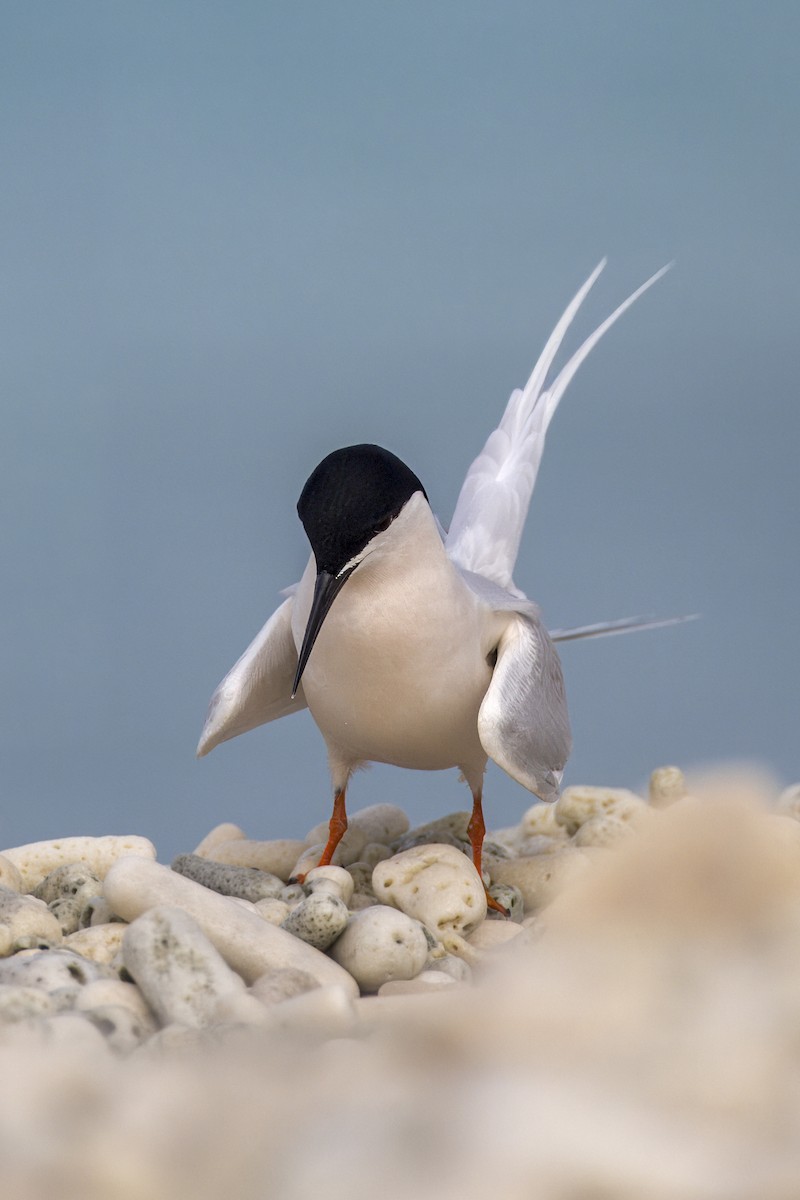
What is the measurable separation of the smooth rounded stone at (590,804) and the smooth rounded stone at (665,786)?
0.31 feet

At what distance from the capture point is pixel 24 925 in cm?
275

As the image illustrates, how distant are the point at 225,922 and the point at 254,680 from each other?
128cm

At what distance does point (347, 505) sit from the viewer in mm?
2977

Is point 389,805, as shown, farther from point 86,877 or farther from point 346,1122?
point 346,1122

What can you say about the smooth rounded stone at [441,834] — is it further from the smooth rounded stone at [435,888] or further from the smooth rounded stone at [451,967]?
the smooth rounded stone at [451,967]

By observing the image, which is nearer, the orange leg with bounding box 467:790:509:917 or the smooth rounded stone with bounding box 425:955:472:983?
the smooth rounded stone with bounding box 425:955:472:983

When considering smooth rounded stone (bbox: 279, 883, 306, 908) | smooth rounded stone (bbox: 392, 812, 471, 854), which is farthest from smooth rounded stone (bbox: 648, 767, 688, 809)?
smooth rounded stone (bbox: 279, 883, 306, 908)

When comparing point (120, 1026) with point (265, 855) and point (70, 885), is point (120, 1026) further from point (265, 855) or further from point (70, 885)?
point (265, 855)

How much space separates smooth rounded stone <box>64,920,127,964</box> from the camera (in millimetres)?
2686

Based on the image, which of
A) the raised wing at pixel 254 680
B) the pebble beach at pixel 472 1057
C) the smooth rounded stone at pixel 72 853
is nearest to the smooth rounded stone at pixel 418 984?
the pebble beach at pixel 472 1057

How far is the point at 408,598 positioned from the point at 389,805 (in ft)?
3.86

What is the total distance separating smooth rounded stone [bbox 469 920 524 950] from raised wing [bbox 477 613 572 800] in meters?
0.35

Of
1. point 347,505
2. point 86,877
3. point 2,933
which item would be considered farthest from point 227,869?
point 347,505

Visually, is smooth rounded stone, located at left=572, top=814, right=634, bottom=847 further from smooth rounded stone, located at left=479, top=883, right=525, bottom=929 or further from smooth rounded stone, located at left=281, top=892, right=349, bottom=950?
smooth rounded stone, located at left=281, top=892, right=349, bottom=950
